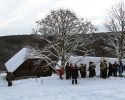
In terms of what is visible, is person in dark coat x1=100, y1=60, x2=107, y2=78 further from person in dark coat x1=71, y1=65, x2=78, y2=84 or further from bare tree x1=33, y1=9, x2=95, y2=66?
bare tree x1=33, y1=9, x2=95, y2=66

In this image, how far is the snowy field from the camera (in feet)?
70.4

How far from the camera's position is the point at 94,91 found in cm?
2308

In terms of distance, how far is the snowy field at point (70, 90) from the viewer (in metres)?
21.5

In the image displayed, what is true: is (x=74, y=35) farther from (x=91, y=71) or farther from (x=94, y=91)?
(x=94, y=91)

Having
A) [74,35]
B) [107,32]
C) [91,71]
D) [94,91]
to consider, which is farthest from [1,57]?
[94,91]

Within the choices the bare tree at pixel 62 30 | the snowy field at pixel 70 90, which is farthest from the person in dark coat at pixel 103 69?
the bare tree at pixel 62 30

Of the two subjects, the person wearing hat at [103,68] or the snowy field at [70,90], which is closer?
the snowy field at [70,90]

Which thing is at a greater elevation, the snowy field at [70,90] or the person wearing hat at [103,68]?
the person wearing hat at [103,68]

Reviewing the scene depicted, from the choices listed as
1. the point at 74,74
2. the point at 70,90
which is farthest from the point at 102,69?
the point at 70,90

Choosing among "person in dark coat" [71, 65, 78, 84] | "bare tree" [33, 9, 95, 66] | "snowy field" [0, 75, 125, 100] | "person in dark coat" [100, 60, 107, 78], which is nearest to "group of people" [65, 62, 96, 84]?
"person in dark coat" [71, 65, 78, 84]

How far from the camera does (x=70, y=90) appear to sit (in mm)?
23984

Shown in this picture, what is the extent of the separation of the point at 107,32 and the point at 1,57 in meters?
54.7

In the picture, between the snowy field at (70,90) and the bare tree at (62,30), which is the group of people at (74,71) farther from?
the bare tree at (62,30)

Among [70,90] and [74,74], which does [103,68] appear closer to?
[74,74]
